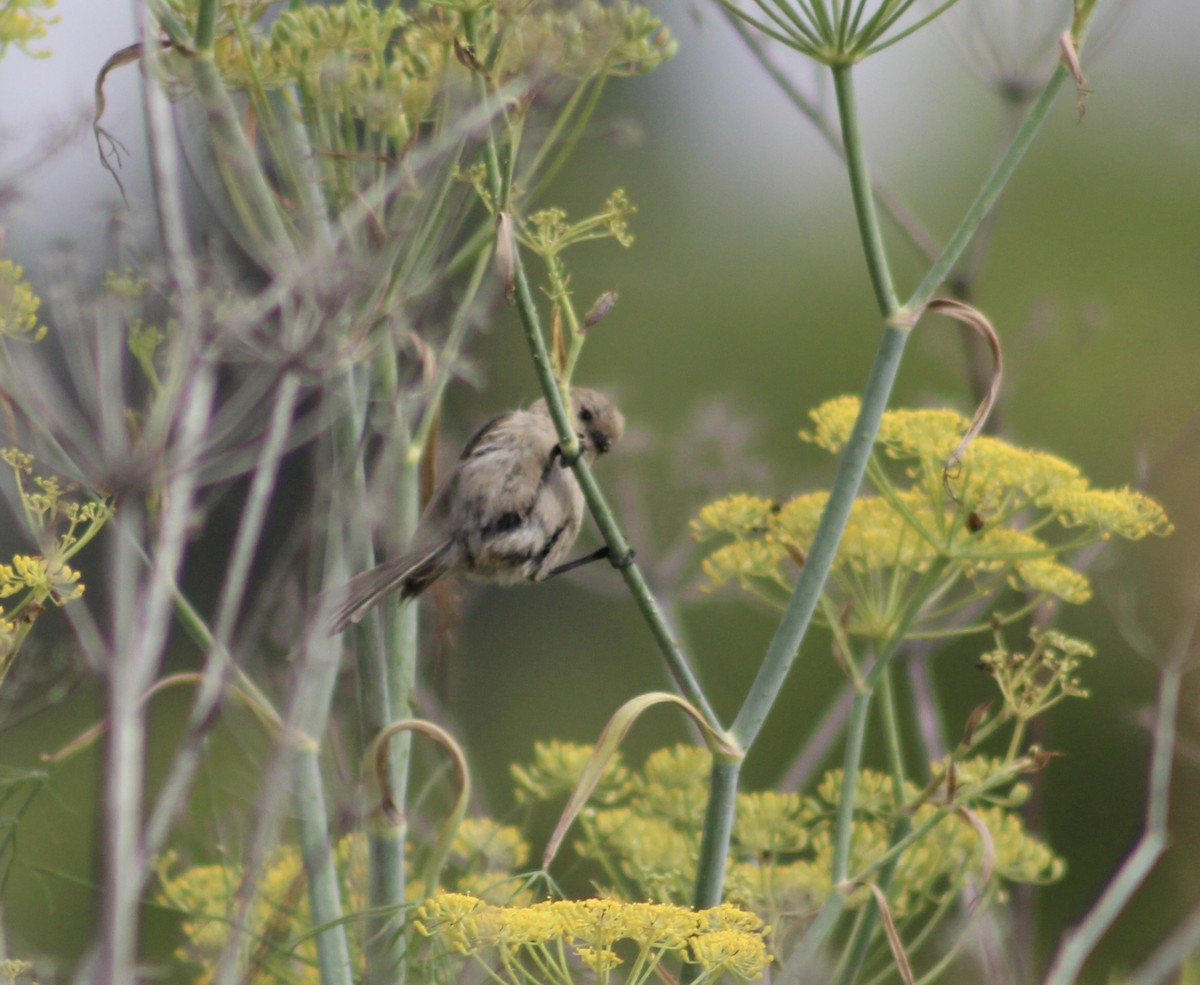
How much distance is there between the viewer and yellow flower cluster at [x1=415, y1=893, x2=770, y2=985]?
1312 millimetres

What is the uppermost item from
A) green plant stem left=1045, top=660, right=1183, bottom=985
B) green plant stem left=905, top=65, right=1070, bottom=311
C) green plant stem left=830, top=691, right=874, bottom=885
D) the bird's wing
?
green plant stem left=905, top=65, right=1070, bottom=311

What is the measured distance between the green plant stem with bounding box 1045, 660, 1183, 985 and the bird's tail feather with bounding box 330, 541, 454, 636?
3.34 feet

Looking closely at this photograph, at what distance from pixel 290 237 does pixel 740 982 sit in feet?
3.34

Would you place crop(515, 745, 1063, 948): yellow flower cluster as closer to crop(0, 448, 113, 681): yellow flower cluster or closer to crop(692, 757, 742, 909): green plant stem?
crop(692, 757, 742, 909): green plant stem

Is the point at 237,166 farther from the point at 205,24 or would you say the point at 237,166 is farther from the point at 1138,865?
the point at 1138,865

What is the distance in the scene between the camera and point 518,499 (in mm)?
2668

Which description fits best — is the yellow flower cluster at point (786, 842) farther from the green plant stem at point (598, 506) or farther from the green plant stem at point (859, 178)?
the green plant stem at point (859, 178)

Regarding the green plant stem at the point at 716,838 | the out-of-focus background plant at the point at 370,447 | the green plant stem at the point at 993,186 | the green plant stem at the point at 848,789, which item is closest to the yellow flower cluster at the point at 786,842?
the out-of-focus background plant at the point at 370,447

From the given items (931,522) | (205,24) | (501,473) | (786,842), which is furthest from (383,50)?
(786,842)

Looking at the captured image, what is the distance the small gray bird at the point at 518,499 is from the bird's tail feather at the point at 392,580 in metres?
0.13

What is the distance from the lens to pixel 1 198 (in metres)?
1.37

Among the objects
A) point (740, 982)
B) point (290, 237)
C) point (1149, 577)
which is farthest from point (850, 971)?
point (1149, 577)

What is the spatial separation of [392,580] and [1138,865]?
112 centimetres

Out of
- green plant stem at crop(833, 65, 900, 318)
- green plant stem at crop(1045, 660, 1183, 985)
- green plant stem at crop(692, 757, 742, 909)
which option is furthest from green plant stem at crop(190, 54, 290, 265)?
green plant stem at crop(1045, 660, 1183, 985)
